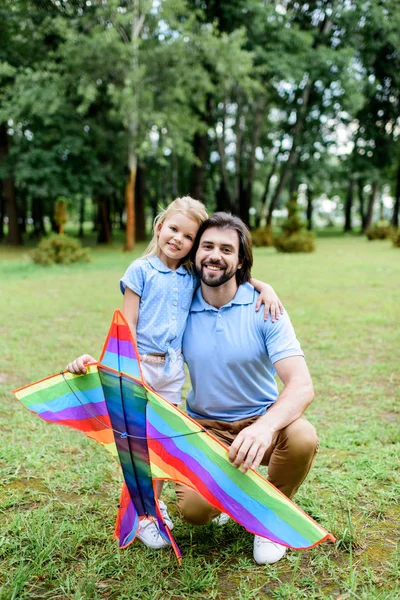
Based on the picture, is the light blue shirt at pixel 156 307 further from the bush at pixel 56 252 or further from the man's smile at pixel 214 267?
the bush at pixel 56 252

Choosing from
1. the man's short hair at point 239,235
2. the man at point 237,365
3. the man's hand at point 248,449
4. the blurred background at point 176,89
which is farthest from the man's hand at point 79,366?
the blurred background at point 176,89

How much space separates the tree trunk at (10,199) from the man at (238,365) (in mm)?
20114

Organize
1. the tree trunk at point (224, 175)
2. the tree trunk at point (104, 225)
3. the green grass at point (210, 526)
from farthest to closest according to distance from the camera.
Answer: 1. the tree trunk at point (104, 225)
2. the tree trunk at point (224, 175)
3. the green grass at point (210, 526)

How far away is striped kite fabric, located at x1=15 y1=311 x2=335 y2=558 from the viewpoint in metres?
1.88

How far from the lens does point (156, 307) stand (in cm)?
246

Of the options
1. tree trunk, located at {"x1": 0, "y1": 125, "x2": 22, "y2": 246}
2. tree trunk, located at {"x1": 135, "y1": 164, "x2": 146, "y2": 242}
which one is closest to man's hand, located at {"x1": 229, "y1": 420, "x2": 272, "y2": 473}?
tree trunk, located at {"x1": 0, "y1": 125, "x2": 22, "y2": 246}

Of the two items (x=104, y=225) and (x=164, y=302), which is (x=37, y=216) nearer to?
(x=104, y=225)

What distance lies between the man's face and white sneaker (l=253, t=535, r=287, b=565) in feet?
3.76

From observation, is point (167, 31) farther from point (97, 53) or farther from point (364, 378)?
point (364, 378)

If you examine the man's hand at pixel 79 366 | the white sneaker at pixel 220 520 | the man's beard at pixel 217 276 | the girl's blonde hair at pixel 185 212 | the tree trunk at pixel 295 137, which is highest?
the tree trunk at pixel 295 137

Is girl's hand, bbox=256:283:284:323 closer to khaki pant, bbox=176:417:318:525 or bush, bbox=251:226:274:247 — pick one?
khaki pant, bbox=176:417:318:525

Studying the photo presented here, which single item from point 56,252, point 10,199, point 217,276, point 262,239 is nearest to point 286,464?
point 217,276

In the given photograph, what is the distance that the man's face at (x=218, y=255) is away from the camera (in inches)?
94.1

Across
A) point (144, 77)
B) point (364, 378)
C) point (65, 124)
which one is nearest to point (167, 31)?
point (144, 77)
